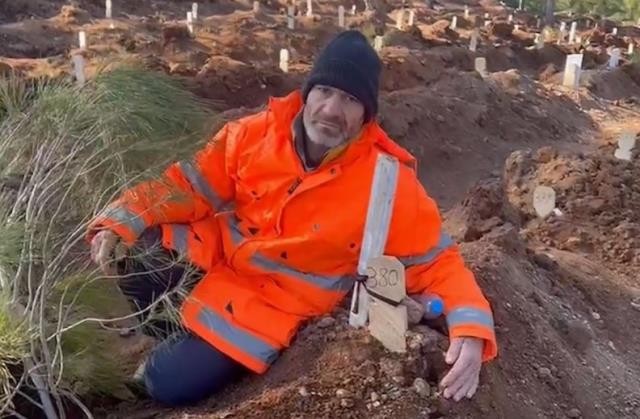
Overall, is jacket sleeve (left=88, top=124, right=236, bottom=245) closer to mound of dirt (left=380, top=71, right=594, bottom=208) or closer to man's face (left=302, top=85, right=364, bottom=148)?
man's face (left=302, top=85, right=364, bottom=148)

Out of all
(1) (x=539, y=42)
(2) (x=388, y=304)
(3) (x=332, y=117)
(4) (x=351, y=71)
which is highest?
(4) (x=351, y=71)

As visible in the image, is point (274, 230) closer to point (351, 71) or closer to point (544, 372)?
point (351, 71)

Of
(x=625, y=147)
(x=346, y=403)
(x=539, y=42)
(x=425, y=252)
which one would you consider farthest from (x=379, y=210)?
(x=539, y=42)

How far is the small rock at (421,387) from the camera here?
250 cm

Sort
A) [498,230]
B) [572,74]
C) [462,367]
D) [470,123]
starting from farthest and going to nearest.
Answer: [572,74] < [470,123] < [498,230] < [462,367]

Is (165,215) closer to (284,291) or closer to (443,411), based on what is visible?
(284,291)

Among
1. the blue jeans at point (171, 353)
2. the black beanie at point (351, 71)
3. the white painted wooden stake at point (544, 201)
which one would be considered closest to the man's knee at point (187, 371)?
the blue jeans at point (171, 353)

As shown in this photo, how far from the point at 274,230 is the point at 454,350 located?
63 centimetres

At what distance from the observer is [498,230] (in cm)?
456

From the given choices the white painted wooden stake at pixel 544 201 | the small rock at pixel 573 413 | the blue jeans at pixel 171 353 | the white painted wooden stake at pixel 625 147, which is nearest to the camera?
the blue jeans at pixel 171 353

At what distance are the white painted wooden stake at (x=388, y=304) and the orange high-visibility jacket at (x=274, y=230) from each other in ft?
0.45

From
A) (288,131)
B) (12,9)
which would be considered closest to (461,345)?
(288,131)

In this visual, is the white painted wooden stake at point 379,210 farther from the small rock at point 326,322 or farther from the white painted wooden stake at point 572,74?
the white painted wooden stake at point 572,74

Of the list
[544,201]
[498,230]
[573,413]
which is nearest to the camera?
[573,413]
